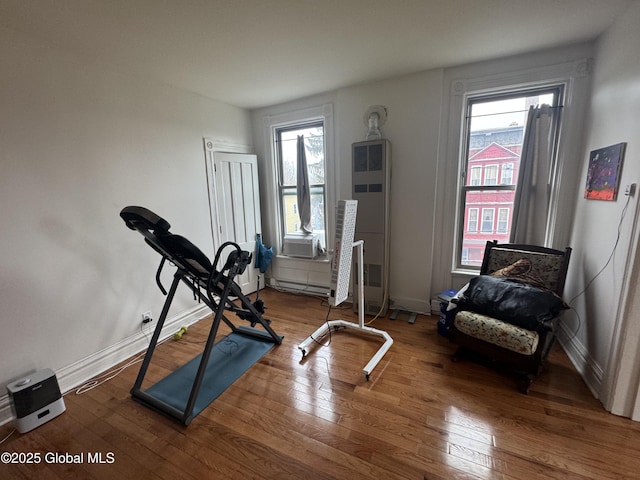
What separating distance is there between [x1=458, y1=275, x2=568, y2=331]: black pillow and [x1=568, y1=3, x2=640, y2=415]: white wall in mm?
299

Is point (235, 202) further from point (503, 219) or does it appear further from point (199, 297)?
point (503, 219)

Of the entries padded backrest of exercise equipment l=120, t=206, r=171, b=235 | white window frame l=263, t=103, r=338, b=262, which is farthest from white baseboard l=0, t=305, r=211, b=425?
white window frame l=263, t=103, r=338, b=262

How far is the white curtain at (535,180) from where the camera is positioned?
2.51 metres

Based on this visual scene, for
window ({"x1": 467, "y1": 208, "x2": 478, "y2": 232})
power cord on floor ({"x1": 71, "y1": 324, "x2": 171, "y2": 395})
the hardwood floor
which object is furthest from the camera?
window ({"x1": 467, "y1": 208, "x2": 478, "y2": 232})

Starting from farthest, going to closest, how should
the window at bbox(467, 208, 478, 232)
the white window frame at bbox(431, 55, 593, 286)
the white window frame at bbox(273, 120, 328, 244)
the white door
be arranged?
the white window frame at bbox(273, 120, 328, 244), the white door, the window at bbox(467, 208, 478, 232), the white window frame at bbox(431, 55, 593, 286)

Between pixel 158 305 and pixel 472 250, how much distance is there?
11.3 ft

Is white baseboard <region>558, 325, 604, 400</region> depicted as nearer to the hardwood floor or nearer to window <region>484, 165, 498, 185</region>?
the hardwood floor

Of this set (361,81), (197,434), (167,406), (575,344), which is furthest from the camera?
(361,81)

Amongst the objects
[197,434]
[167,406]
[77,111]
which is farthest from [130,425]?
[77,111]

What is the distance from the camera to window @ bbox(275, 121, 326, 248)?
3643mm

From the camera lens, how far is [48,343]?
204 cm

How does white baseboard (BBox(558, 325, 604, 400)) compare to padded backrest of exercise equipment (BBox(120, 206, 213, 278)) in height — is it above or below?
below

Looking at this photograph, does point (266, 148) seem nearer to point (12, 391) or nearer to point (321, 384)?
point (321, 384)

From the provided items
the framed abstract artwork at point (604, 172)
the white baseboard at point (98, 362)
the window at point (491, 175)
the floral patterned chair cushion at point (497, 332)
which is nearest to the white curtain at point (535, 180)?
the window at point (491, 175)
